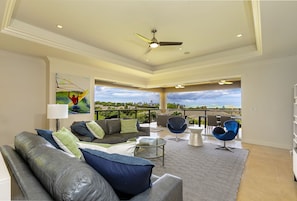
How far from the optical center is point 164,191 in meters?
1.27

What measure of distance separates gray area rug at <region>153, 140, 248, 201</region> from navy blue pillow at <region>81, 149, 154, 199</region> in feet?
4.37

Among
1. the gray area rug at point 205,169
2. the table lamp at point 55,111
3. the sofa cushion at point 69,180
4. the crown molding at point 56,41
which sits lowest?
→ the gray area rug at point 205,169

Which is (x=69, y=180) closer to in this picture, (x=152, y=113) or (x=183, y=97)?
(x=152, y=113)

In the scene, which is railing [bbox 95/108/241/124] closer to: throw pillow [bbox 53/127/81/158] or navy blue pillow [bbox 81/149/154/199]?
throw pillow [bbox 53/127/81/158]

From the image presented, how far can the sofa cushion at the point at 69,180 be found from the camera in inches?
34.4

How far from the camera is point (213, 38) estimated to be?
4211mm

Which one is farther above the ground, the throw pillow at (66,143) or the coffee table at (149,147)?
the throw pillow at (66,143)

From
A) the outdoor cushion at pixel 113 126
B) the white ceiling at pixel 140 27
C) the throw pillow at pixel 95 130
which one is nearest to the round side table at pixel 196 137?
the outdoor cushion at pixel 113 126

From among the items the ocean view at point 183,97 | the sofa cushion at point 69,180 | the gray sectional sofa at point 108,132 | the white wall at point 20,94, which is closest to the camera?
the sofa cushion at point 69,180

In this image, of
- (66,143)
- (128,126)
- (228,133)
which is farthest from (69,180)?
(228,133)

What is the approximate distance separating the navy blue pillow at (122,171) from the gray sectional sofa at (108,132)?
2724mm

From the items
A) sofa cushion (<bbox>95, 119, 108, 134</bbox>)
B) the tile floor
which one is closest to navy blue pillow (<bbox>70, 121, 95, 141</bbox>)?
sofa cushion (<bbox>95, 119, 108, 134</bbox>)

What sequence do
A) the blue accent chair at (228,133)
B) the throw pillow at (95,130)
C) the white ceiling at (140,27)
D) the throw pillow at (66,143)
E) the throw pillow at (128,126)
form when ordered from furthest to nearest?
the throw pillow at (128,126) → the blue accent chair at (228,133) → the throw pillow at (95,130) → the white ceiling at (140,27) → the throw pillow at (66,143)

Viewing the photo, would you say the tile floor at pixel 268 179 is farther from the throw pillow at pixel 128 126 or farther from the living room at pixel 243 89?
the throw pillow at pixel 128 126
